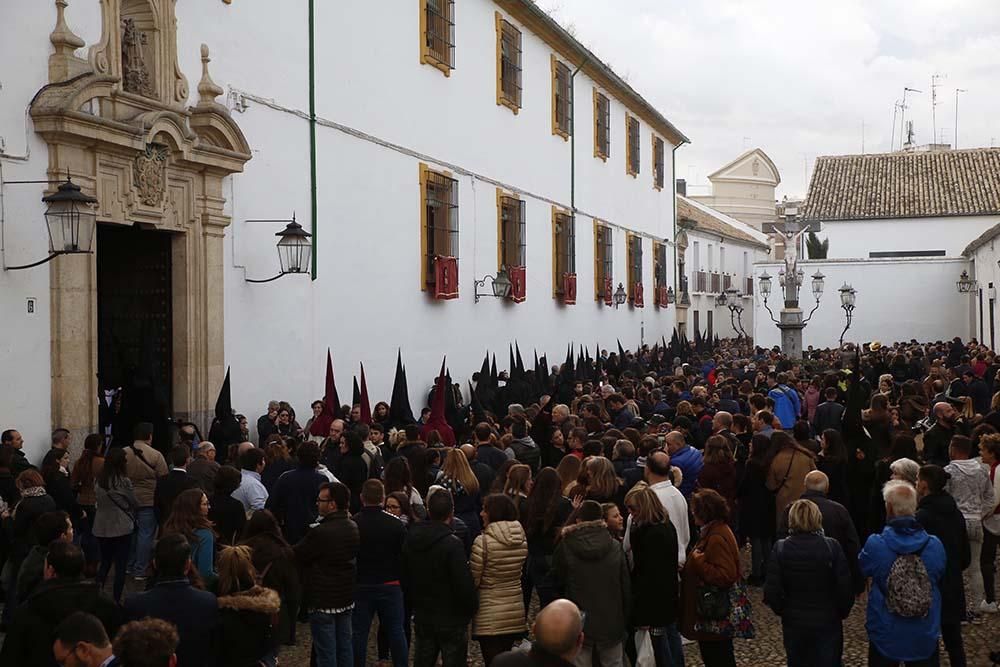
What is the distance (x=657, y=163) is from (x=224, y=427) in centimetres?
2558

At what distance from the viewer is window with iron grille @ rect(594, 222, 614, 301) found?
2727 cm

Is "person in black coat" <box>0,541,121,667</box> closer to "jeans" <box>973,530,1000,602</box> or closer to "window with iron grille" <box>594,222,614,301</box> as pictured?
"jeans" <box>973,530,1000,602</box>

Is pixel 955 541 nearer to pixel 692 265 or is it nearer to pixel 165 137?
pixel 165 137

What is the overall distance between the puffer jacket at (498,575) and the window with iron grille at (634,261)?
80.0ft

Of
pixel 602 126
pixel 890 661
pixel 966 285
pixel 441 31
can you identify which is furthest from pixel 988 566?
pixel 966 285

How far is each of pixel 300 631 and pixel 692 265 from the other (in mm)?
33184

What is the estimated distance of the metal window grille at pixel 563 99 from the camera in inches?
960

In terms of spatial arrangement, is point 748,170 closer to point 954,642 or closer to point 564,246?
point 564,246

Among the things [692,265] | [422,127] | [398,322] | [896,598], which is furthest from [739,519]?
[692,265]

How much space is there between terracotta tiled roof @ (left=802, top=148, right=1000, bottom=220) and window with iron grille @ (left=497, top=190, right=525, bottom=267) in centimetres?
2374

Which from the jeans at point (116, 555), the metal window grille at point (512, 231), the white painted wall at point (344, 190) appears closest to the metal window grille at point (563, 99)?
the white painted wall at point (344, 190)

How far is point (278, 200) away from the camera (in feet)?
43.9

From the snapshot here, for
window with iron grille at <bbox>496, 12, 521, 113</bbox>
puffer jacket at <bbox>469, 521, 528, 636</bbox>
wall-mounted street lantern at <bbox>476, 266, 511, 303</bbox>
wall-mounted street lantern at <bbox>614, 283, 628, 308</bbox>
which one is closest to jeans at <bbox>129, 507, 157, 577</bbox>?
puffer jacket at <bbox>469, 521, 528, 636</bbox>

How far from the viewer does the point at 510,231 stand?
21.5 metres
